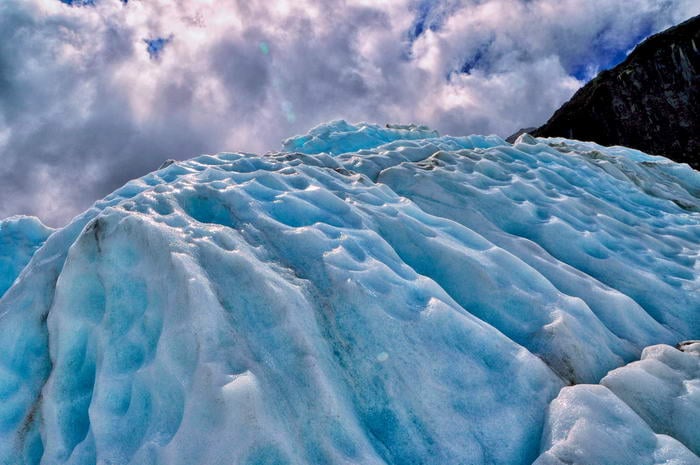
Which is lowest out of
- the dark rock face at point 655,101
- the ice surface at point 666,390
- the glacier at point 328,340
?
the ice surface at point 666,390

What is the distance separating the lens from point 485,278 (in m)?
4.27

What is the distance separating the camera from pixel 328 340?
10.8ft

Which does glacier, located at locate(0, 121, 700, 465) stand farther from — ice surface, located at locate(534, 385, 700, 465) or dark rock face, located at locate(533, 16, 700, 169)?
dark rock face, located at locate(533, 16, 700, 169)

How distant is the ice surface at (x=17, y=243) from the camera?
22.8 feet

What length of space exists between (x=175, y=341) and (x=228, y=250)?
39.3 inches

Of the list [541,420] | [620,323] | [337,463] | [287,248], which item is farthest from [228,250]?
[620,323]

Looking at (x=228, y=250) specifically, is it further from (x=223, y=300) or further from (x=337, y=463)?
(x=337, y=463)

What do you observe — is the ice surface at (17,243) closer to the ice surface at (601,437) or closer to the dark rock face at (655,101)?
the ice surface at (601,437)

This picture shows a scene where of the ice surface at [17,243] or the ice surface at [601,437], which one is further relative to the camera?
the ice surface at [17,243]

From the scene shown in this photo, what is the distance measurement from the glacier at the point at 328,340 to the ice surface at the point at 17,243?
8.57ft

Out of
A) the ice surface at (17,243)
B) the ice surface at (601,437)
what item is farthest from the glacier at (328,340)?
the ice surface at (17,243)

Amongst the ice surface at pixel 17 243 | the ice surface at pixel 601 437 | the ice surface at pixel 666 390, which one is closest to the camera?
the ice surface at pixel 601 437

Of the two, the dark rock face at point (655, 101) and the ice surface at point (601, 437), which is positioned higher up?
the dark rock face at point (655, 101)

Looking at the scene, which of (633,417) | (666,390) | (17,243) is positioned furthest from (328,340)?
(17,243)
